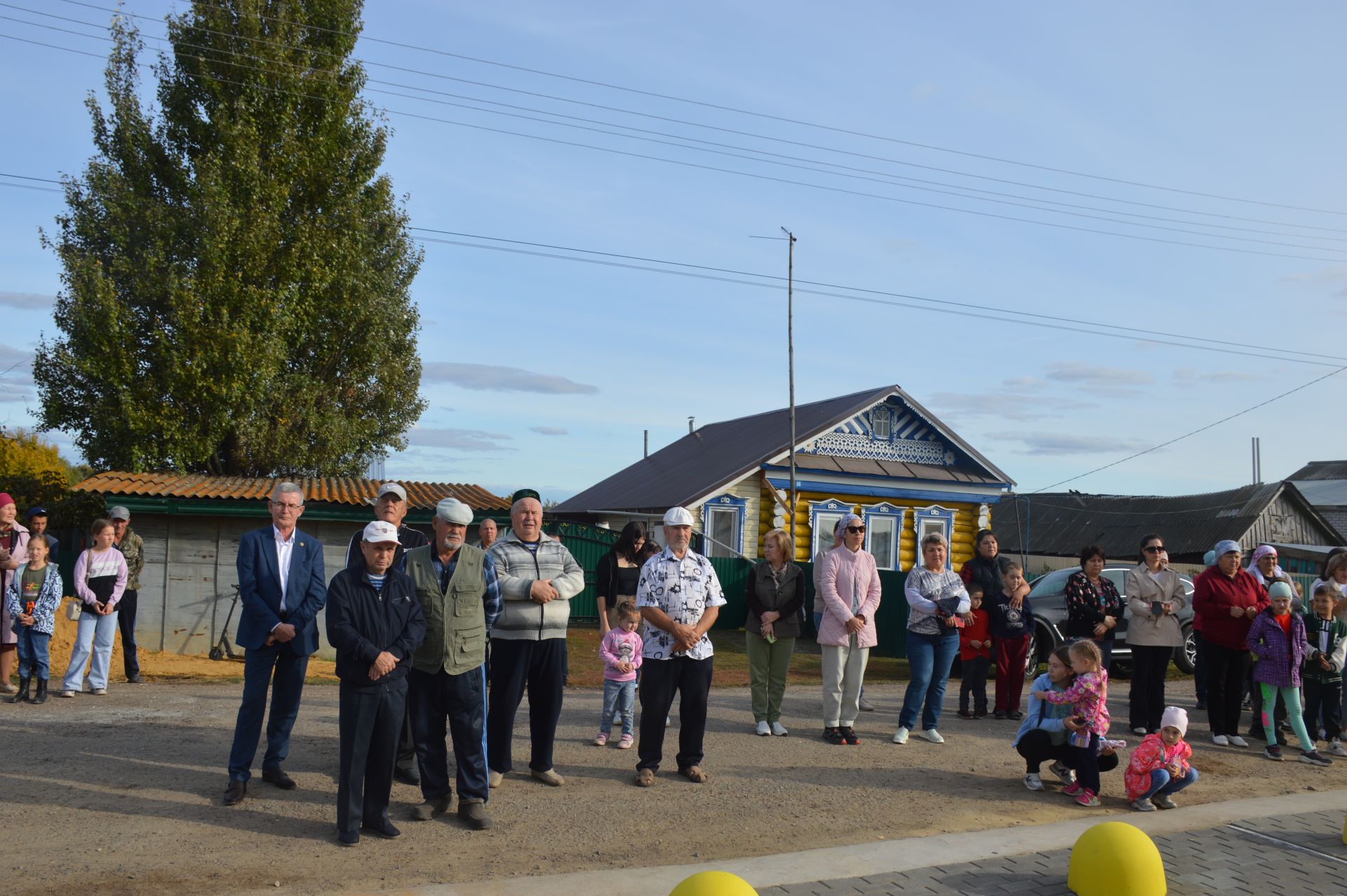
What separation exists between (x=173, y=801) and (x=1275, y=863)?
6.60 meters

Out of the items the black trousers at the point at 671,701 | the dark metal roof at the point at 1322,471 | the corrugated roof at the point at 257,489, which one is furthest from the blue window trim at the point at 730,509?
the dark metal roof at the point at 1322,471

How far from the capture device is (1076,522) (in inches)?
1693

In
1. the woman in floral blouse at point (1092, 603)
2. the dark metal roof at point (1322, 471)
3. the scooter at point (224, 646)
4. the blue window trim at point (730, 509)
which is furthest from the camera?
the dark metal roof at point (1322, 471)

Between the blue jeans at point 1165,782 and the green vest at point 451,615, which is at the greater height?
the green vest at point 451,615

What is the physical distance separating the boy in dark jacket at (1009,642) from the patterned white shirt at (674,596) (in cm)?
455

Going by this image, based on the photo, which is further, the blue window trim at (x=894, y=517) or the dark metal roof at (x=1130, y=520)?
the dark metal roof at (x=1130, y=520)

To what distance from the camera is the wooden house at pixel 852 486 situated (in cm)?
2539

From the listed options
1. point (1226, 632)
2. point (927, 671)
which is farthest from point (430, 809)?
point (1226, 632)

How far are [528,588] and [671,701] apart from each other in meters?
1.48

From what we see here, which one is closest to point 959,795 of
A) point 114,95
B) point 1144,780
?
point 1144,780

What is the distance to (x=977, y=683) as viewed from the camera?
1105 cm

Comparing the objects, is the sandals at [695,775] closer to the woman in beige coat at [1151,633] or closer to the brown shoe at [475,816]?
the brown shoe at [475,816]

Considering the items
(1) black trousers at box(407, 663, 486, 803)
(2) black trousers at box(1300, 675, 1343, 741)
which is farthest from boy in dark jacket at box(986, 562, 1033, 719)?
(1) black trousers at box(407, 663, 486, 803)

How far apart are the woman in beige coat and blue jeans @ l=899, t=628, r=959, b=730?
6.56 feet
